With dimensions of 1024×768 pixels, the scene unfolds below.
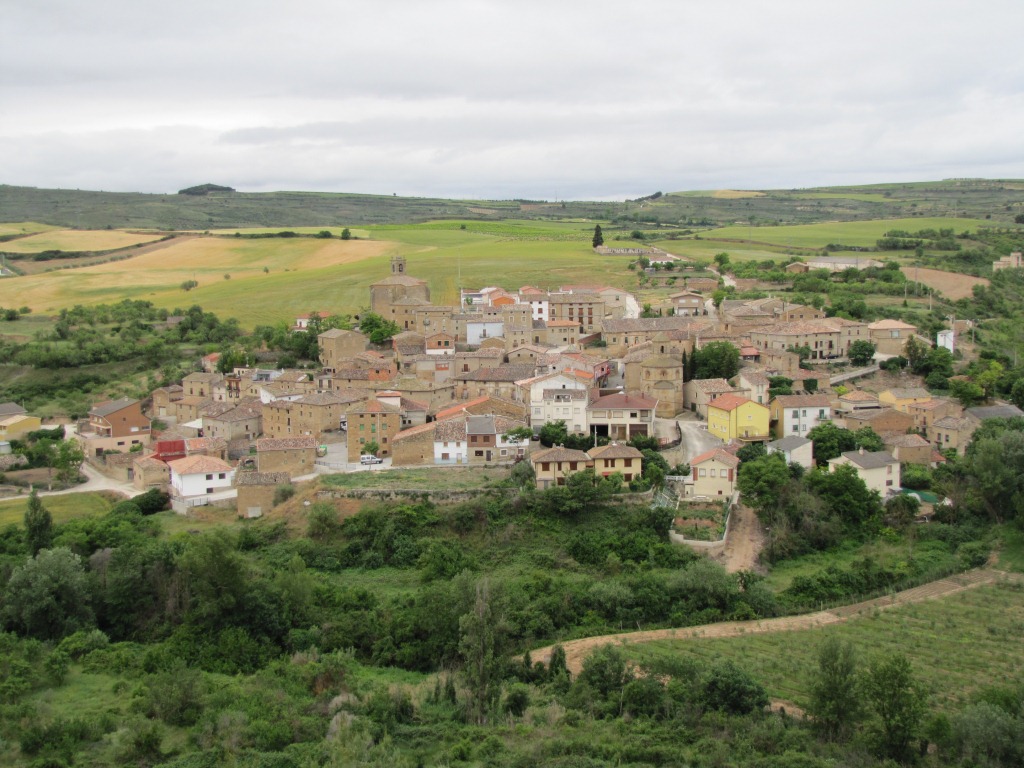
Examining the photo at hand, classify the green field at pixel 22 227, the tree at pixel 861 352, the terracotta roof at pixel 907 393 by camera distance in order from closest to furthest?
the terracotta roof at pixel 907 393
the tree at pixel 861 352
the green field at pixel 22 227

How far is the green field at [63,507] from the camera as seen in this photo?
34.9 m

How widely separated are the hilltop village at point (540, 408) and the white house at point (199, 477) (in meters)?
0.07

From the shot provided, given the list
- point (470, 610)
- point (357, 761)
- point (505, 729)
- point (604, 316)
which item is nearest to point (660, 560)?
point (470, 610)

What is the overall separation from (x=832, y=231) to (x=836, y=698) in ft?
281

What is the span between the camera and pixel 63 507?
35688 mm

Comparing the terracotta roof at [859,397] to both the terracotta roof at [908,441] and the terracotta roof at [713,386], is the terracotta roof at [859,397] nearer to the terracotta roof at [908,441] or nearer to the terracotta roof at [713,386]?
the terracotta roof at [908,441]

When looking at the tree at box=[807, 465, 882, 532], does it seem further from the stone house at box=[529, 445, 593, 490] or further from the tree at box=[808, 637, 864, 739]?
the tree at box=[808, 637, 864, 739]

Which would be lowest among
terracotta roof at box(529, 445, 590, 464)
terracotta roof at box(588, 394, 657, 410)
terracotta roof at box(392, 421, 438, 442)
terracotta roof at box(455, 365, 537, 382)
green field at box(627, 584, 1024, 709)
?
green field at box(627, 584, 1024, 709)

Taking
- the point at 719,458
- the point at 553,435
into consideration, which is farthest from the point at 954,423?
the point at 553,435

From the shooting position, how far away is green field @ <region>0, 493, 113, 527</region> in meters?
34.9

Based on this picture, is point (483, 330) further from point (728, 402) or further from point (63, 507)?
point (63, 507)

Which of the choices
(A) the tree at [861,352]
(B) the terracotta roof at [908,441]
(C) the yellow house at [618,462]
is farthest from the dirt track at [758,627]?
(A) the tree at [861,352]

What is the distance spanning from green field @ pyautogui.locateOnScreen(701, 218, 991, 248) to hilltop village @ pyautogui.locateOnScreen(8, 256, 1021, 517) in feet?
140

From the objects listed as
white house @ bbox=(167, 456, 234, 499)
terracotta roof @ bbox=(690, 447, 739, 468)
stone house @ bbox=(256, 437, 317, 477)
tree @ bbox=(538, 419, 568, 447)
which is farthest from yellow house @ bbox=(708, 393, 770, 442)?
white house @ bbox=(167, 456, 234, 499)
